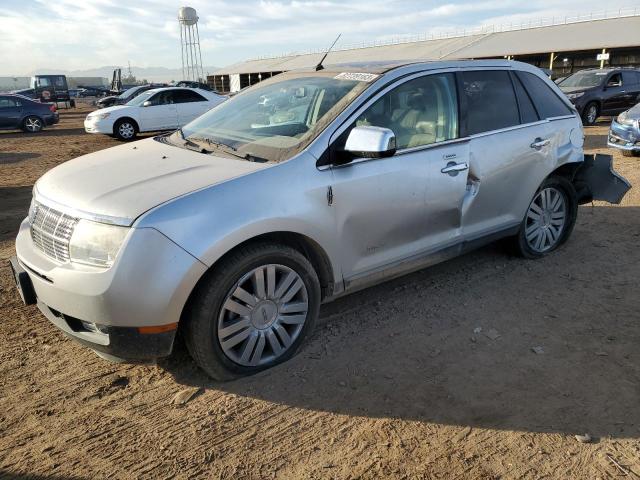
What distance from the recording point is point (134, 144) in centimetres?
392

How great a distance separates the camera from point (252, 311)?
9.41 feet

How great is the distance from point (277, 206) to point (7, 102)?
1962 centimetres

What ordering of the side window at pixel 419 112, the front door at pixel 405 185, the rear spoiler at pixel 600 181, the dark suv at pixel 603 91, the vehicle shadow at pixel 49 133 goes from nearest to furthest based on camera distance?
the front door at pixel 405 185 < the side window at pixel 419 112 < the rear spoiler at pixel 600 181 < the dark suv at pixel 603 91 < the vehicle shadow at pixel 49 133

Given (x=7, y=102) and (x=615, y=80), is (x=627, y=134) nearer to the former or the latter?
(x=615, y=80)

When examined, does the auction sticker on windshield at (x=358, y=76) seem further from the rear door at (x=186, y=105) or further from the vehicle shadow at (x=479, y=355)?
the rear door at (x=186, y=105)

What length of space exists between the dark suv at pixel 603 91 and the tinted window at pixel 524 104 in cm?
1291

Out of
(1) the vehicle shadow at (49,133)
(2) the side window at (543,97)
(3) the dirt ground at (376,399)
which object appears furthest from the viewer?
(1) the vehicle shadow at (49,133)

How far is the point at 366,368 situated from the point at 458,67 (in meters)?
2.40

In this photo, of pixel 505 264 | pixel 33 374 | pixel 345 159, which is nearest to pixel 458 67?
pixel 345 159

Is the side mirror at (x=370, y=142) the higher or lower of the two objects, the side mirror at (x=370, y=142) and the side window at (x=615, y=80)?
the lower

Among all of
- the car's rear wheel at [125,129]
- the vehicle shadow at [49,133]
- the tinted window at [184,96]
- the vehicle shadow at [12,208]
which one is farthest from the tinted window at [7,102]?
the vehicle shadow at [12,208]

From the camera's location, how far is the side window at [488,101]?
3877mm

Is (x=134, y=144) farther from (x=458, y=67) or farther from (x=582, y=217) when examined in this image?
(x=582, y=217)

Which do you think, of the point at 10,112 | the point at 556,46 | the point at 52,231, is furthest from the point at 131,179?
the point at 556,46
